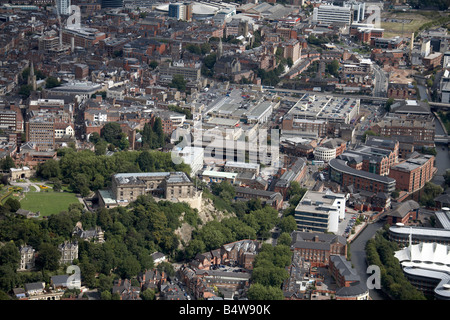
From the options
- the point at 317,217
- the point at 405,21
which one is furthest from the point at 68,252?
the point at 405,21

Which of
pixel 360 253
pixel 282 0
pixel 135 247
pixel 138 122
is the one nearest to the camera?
pixel 135 247

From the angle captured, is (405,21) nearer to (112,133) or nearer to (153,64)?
(153,64)

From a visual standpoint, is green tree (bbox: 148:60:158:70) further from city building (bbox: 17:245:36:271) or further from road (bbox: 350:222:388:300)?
city building (bbox: 17:245:36:271)

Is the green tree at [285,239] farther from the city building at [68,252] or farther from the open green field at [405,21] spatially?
the open green field at [405,21]

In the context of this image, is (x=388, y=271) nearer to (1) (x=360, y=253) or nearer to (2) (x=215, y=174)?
(1) (x=360, y=253)

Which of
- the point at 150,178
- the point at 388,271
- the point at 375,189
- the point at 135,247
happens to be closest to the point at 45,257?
the point at 135,247

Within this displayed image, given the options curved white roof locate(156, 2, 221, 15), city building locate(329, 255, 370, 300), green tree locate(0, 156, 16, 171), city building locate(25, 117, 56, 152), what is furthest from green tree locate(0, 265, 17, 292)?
curved white roof locate(156, 2, 221, 15)

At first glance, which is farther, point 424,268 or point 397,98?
point 397,98
